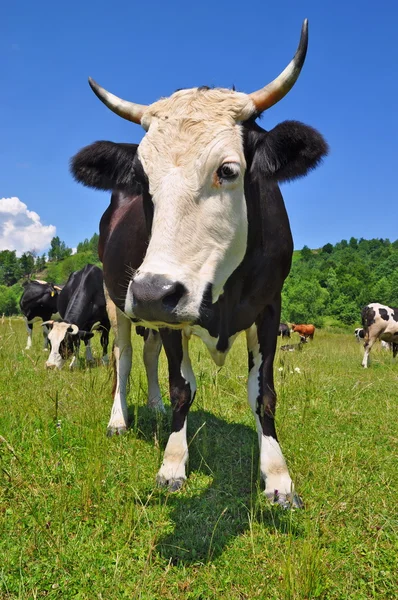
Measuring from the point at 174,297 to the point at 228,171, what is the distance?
2.99 feet

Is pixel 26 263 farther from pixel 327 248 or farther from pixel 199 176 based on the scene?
pixel 199 176

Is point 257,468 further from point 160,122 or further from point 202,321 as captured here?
point 160,122

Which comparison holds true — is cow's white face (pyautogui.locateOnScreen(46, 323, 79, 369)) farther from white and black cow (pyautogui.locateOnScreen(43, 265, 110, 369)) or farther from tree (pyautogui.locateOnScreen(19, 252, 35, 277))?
tree (pyautogui.locateOnScreen(19, 252, 35, 277))

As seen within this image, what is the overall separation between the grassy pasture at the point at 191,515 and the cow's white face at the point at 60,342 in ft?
15.5

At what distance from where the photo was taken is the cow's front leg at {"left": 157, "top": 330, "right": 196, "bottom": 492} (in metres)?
3.34

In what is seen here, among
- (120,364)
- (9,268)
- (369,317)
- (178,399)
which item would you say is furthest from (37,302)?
(9,268)

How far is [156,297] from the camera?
2.09 metres

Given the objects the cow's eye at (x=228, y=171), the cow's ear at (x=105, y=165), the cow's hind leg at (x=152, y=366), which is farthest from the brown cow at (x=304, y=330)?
the cow's eye at (x=228, y=171)

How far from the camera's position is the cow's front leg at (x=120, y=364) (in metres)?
4.60

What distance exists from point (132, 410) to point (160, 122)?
3.37 metres

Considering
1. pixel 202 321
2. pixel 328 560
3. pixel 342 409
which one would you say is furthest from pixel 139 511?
pixel 342 409

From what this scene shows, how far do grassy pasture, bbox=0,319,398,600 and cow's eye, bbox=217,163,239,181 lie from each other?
154cm

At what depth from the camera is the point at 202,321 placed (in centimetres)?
236

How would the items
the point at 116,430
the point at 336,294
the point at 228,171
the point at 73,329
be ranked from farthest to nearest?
the point at 336,294 < the point at 73,329 < the point at 116,430 < the point at 228,171
